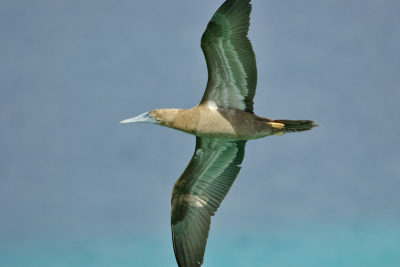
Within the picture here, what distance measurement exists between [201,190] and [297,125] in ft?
9.10

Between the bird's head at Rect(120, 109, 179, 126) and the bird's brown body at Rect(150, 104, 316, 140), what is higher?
the bird's head at Rect(120, 109, 179, 126)

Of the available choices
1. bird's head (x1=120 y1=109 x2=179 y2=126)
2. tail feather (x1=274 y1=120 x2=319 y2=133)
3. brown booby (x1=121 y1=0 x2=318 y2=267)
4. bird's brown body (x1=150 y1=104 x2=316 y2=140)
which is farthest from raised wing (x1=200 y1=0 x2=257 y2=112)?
tail feather (x1=274 y1=120 x2=319 y2=133)

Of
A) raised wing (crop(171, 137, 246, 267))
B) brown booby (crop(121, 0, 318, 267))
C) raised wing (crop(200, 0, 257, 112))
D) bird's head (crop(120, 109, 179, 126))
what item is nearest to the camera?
raised wing (crop(200, 0, 257, 112))

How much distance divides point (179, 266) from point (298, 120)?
4047 millimetres

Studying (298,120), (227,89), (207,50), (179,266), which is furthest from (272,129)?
(179,266)

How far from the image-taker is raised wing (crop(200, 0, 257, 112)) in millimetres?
8805

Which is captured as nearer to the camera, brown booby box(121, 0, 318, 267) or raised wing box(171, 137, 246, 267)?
brown booby box(121, 0, 318, 267)

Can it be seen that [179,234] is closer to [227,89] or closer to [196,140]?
[196,140]

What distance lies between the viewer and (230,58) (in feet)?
30.1

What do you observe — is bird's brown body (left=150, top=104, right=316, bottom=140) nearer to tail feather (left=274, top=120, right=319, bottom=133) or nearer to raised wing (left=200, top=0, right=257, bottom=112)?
tail feather (left=274, top=120, right=319, bottom=133)

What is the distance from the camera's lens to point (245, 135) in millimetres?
9406

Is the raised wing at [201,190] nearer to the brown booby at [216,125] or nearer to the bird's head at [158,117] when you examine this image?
the brown booby at [216,125]

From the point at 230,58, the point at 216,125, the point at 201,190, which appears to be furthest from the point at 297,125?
the point at 201,190

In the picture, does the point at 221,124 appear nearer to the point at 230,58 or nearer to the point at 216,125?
the point at 216,125
